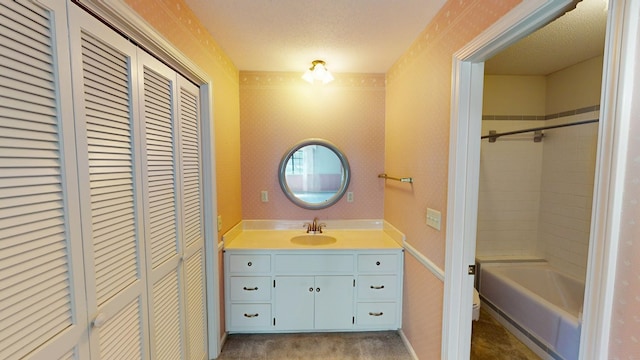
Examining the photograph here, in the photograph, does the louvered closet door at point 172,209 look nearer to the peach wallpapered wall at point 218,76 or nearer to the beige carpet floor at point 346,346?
the peach wallpapered wall at point 218,76

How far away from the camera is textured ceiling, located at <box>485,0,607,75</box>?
1477mm

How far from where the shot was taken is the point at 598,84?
6.73 feet

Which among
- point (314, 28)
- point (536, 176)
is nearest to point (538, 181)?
point (536, 176)

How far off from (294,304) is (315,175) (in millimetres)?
1197

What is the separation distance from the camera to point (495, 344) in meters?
2.07

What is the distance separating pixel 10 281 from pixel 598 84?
351 centimetres

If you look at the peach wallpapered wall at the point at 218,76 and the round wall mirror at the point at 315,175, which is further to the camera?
the round wall mirror at the point at 315,175

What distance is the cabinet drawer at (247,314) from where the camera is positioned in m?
2.09

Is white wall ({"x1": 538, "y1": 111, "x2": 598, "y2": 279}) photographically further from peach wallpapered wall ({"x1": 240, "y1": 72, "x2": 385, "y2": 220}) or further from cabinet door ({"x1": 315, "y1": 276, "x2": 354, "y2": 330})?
cabinet door ({"x1": 315, "y1": 276, "x2": 354, "y2": 330})

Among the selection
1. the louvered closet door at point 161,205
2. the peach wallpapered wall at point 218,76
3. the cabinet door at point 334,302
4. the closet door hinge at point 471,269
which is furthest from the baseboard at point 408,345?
the peach wallpapered wall at point 218,76

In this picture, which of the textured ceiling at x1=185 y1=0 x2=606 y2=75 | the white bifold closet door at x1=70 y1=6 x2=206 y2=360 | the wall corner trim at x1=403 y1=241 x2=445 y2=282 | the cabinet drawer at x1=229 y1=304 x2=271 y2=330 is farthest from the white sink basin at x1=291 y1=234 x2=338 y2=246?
the textured ceiling at x1=185 y1=0 x2=606 y2=75

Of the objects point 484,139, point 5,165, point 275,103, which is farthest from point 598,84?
point 5,165

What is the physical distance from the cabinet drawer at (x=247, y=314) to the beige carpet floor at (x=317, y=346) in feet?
0.48

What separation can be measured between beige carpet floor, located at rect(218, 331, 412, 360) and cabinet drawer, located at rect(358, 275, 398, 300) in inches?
14.1
